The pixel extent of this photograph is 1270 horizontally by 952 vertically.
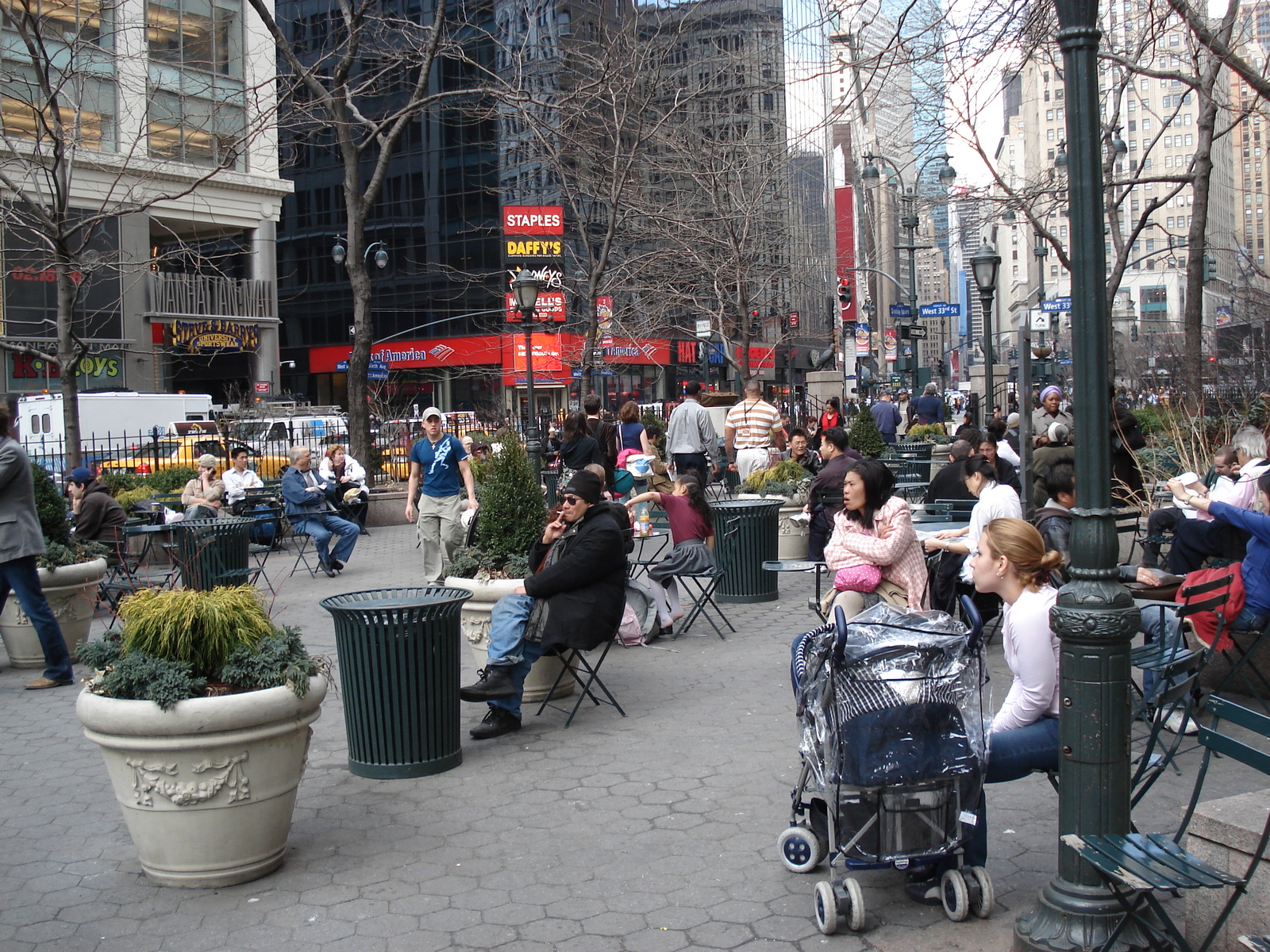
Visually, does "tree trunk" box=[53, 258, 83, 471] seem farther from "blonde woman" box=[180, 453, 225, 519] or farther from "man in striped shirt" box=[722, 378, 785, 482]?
"man in striped shirt" box=[722, 378, 785, 482]

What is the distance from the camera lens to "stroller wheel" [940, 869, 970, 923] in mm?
4059

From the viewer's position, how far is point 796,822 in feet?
15.1

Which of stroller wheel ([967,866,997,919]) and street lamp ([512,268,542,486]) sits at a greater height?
street lamp ([512,268,542,486])

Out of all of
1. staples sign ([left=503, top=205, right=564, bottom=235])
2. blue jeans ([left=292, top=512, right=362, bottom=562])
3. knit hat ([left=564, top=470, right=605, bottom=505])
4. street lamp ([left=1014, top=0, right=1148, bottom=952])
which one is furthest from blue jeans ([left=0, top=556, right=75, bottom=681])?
staples sign ([left=503, top=205, right=564, bottom=235])

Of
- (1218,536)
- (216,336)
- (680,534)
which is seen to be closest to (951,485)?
(680,534)

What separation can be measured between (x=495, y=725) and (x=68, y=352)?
29.2 feet

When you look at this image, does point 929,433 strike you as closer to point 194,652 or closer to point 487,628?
point 487,628

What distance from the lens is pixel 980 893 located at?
4.13 metres

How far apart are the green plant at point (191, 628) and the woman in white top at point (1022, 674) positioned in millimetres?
3016

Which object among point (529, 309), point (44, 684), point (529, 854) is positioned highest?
point (529, 309)

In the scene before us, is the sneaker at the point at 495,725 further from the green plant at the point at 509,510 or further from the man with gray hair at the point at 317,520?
the man with gray hair at the point at 317,520

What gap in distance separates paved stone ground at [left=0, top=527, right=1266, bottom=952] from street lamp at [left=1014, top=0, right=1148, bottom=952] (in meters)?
0.58

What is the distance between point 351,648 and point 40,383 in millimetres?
33052

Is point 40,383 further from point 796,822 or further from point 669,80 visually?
point 796,822
